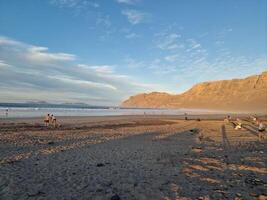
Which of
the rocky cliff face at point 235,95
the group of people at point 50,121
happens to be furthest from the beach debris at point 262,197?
the rocky cliff face at point 235,95

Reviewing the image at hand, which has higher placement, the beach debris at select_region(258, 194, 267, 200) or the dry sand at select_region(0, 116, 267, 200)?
the dry sand at select_region(0, 116, 267, 200)

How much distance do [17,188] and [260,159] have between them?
9.48 meters

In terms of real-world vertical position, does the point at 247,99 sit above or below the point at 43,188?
above

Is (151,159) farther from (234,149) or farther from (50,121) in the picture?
(50,121)

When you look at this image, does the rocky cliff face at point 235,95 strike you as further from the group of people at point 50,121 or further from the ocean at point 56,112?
the group of people at point 50,121

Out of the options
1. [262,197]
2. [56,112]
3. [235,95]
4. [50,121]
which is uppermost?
[235,95]

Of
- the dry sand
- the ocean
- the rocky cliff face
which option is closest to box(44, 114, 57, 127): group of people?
the ocean

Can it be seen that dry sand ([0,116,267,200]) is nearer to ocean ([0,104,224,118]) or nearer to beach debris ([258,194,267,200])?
beach debris ([258,194,267,200])

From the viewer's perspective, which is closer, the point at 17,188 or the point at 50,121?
the point at 17,188

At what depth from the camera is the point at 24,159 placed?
10758 mm

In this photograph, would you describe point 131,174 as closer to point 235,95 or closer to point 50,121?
point 50,121

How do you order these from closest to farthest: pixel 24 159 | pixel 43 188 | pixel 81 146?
1. pixel 43 188
2. pixel 24 159
3. pixel 81 146

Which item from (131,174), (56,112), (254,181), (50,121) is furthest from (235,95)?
(131,174)

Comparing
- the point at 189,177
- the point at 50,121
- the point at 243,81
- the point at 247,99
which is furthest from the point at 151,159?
the point at 243,81
